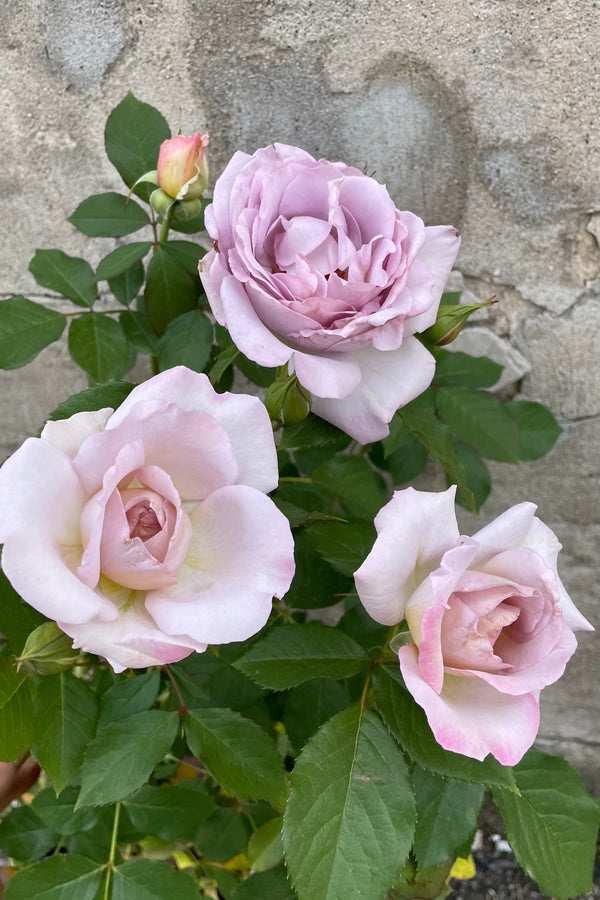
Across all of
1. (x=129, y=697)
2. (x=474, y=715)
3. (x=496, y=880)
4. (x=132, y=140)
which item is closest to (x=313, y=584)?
(x=129, y=697)

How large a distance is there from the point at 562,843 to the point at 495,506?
662 mm

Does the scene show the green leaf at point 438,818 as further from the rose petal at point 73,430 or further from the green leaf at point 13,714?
the rose petal at point 73,430

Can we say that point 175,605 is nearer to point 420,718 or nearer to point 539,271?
point 420,718

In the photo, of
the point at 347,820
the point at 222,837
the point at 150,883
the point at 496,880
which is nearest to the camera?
the point at 347,820

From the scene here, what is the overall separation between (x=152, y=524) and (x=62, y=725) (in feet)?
1.05

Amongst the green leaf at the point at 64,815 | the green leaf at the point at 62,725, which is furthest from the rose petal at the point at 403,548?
the green leaf at the point at 64,815

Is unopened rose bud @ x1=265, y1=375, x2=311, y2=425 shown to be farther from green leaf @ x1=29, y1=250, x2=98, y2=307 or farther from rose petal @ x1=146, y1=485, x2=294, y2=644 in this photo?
green leaf @ x1=29, y1=250, x2=98, y2=307

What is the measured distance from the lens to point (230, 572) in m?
0.60

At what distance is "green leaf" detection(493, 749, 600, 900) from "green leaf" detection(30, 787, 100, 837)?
1.77 feet

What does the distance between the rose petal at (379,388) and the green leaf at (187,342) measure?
24 centimetres

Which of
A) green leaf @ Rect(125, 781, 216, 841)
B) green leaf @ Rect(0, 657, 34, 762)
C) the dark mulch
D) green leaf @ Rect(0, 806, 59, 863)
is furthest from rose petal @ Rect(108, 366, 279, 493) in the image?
the dark mulch

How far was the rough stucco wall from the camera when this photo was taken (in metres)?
0.99

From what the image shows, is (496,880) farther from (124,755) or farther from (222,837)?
(124,755)

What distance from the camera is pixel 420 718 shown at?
27.0 inches
